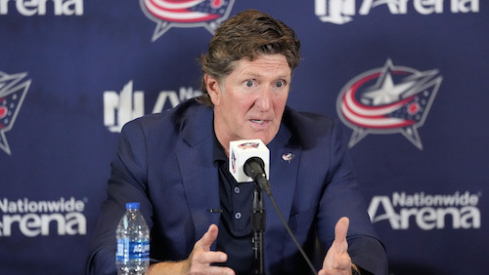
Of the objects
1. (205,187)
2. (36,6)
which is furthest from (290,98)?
(36,6)

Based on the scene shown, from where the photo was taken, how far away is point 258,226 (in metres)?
2.17

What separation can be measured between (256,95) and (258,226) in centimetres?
74

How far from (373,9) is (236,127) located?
1.09 meters

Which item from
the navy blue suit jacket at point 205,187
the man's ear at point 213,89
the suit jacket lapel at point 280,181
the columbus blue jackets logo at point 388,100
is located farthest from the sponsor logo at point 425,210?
the man's ear at point 213,89

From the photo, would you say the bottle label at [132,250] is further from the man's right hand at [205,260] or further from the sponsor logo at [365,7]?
the sponsor logo at [365,7]

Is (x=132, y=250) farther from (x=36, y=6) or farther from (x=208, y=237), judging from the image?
(x=36, y=6)

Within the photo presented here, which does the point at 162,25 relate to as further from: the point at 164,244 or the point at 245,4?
the point at 164,244

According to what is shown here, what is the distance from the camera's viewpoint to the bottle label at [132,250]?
242cm

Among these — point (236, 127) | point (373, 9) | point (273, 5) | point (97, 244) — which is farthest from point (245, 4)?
point (97, 244)

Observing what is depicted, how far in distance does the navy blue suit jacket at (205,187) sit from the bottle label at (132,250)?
0.32 m

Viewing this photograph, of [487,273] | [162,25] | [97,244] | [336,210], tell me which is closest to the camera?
[97,244]

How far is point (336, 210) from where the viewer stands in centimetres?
288

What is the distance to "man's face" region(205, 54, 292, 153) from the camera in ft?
9.09

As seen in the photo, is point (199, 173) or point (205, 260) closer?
point (205, 260)
